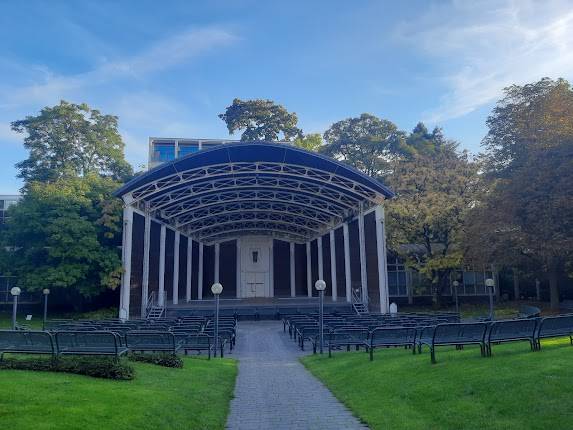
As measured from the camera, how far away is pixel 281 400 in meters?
7.53

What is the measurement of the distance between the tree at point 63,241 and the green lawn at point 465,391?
71.5 feet

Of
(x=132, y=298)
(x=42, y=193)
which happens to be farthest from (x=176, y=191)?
(x=42, y=193)

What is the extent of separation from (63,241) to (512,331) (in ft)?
80.7

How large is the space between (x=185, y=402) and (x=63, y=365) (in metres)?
2.71

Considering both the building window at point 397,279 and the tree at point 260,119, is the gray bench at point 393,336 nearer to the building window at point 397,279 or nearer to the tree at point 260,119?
the building window at point 397,279

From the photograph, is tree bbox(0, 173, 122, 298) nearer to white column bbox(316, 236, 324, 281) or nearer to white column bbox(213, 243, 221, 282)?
white column bbox(213, 243, 221, 282)

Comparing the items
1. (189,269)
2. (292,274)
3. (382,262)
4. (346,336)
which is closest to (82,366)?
(346,336)

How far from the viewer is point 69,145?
38625mm

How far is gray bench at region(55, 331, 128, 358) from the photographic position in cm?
965

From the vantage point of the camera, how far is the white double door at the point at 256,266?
43875 millimetres

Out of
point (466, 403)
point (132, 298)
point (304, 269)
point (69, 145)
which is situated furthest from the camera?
point (304, 269)

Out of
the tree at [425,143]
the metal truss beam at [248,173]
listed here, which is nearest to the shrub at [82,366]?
the metal truss beam at [248,173]

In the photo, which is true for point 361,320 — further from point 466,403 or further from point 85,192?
point 85,192

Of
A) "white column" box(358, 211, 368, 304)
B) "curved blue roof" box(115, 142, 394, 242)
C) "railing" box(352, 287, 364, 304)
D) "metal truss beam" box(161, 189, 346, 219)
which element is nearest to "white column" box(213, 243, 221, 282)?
"curved blue roof" box(115, 142, 394, 242)
